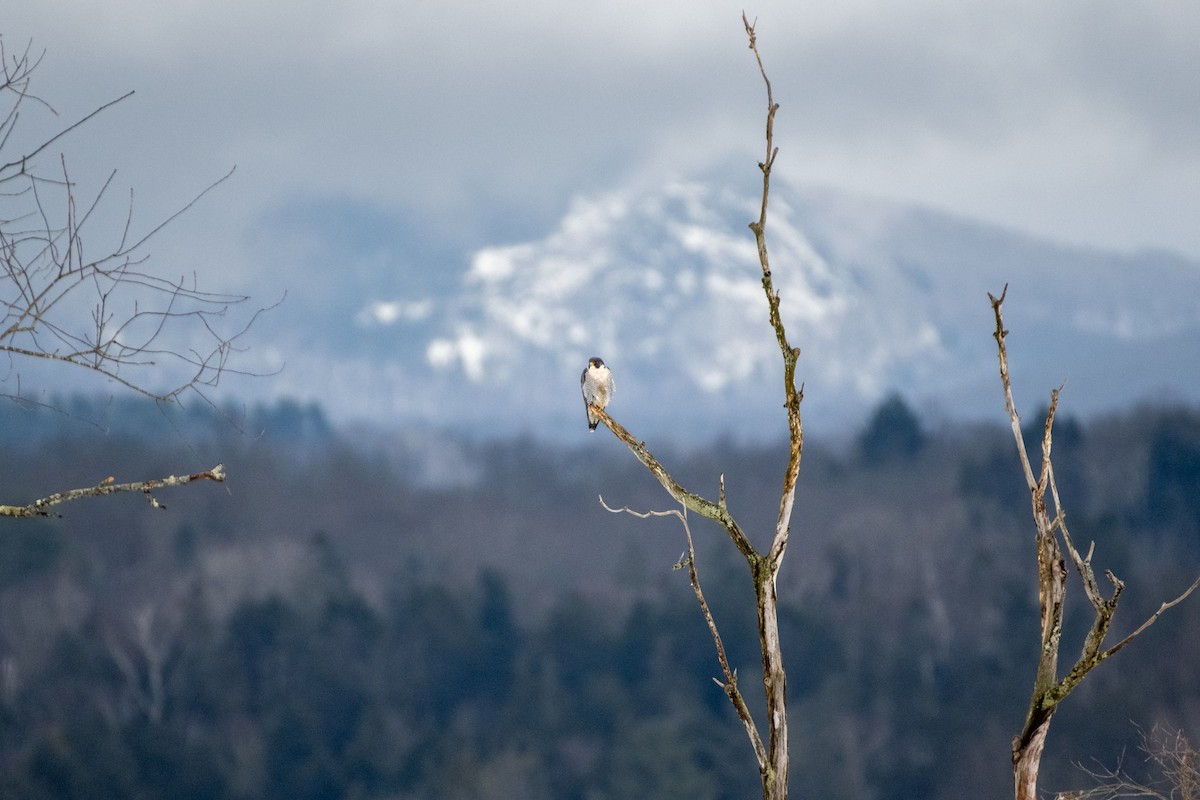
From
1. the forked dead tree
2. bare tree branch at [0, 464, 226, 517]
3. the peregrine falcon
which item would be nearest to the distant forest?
the peregrine falcon

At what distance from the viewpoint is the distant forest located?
81062 millimetres

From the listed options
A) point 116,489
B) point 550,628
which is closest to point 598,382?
point 116,489

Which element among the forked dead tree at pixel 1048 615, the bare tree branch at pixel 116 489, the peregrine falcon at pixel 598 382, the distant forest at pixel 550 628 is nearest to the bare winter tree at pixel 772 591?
the forked dead tree at pixel 1048 615

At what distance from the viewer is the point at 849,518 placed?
124 metres

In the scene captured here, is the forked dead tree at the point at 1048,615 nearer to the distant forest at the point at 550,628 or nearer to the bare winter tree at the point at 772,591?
the bare winter tree at the point at 772,591

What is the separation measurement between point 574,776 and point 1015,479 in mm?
46401

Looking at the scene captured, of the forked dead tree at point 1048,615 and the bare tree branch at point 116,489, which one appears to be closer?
the bare tree branch at point 116,489

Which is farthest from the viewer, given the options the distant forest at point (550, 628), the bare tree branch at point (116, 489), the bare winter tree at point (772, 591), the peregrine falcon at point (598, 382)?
the distant forest at point (550, 628)

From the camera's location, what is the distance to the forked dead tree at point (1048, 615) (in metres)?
6.69

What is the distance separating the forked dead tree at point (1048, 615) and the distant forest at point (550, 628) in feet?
198

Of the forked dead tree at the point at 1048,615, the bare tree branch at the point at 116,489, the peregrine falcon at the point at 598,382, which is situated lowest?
the forked dead tree at the point at 1048,615

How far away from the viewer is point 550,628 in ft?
344

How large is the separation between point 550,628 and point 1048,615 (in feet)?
325

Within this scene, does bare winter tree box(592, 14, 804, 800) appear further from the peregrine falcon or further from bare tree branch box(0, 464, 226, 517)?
the peregrine falcon
